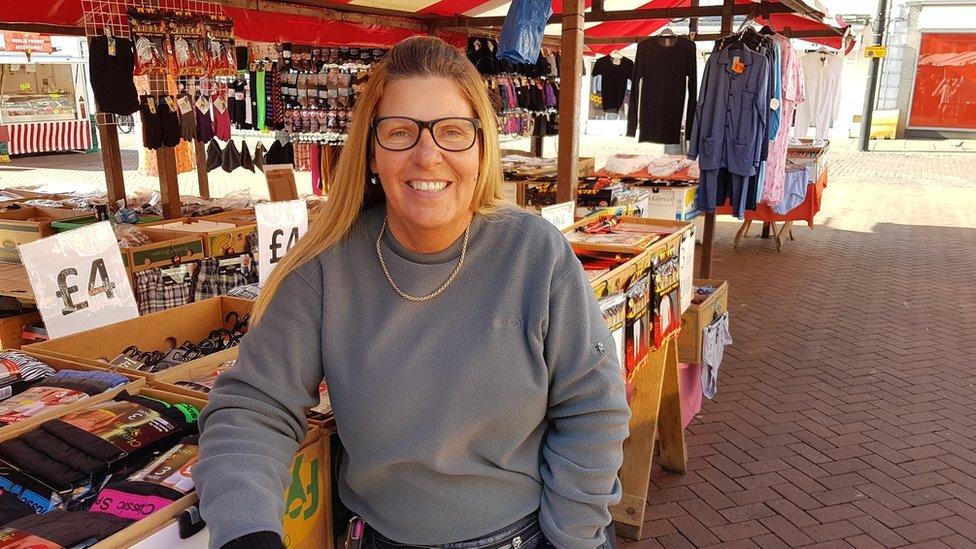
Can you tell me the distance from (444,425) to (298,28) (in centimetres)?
646

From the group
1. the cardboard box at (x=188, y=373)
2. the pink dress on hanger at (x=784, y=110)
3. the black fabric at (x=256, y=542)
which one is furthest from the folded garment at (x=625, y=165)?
the black fabric at (x=256, y=542)

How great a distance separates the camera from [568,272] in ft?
5.34

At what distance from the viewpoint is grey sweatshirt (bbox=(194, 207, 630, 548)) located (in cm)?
153

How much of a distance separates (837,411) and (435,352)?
4.15m

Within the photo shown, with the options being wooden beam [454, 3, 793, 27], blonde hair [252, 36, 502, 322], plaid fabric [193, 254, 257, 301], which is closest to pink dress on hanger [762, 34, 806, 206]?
wooden beam [454, 3, 793, 27]

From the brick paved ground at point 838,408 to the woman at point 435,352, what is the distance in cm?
208

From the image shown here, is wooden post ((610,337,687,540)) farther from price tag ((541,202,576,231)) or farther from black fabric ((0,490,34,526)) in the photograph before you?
black fabric ((0,490,34,526))

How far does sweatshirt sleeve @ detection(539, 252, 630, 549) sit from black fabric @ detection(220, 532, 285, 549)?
593mm

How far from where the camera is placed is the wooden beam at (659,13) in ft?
23.3

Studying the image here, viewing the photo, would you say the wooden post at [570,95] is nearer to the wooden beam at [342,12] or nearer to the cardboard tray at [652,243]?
the cardboard tray at [652,243]

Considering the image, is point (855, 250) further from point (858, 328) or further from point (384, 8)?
point (384, 8)

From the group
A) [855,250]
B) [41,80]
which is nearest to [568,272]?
[855,250]

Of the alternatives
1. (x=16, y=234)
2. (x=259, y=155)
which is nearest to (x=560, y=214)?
(x=16, y=234)

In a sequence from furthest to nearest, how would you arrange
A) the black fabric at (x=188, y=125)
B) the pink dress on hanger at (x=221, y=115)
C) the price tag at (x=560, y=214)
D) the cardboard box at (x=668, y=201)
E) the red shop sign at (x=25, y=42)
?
the red shop sign at (x=25, y=42) < the cardboard box at (x=668, y=201) < the pink dress on hanger at (x=221, y=115) < the black fabric at (x=188, y=125) < the price tag at (x=560, y=214)
